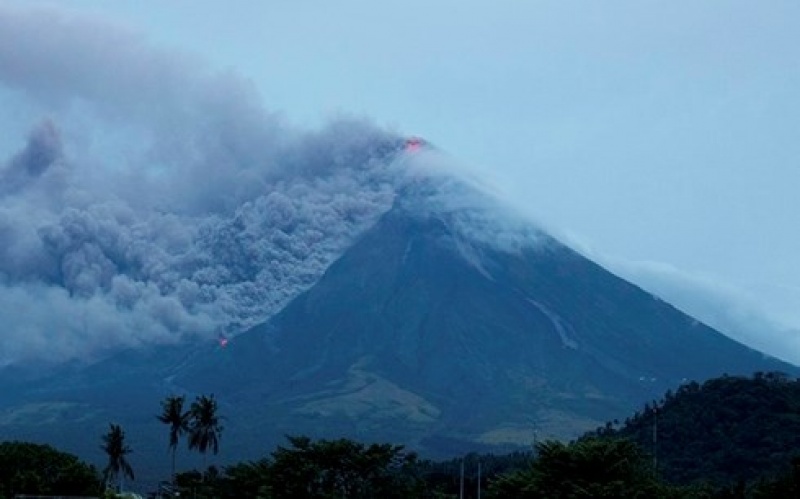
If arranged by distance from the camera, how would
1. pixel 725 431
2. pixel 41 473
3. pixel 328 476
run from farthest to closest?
1. pixel 725 431
2. pixel 41 473
3. pixel 328 476

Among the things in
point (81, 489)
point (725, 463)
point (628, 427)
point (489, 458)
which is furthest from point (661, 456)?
point (81, 489)

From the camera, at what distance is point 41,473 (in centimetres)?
9881

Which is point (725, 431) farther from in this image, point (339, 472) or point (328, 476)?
point (328, 476)

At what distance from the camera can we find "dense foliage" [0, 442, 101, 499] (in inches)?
3612

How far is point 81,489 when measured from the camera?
93938 mm

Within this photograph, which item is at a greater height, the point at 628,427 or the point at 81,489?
the point at 628,427

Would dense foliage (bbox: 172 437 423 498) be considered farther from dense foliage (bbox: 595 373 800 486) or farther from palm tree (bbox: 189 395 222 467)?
dense foliage (bbox: 595 373 800 486)

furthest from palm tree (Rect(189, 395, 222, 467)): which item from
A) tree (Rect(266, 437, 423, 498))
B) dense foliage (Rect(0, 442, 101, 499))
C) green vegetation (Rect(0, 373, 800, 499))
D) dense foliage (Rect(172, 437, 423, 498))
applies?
tree (Rect(266, 437, 423, 498))

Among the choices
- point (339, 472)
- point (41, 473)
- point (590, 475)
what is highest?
point (590, 475)

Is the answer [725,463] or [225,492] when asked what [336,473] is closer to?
[225,492]

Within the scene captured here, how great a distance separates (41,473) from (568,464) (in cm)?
4955

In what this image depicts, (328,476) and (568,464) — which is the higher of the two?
(568,464)

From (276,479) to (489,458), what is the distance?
250ft

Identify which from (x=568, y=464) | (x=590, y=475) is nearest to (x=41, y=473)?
(x=568, y=464)
